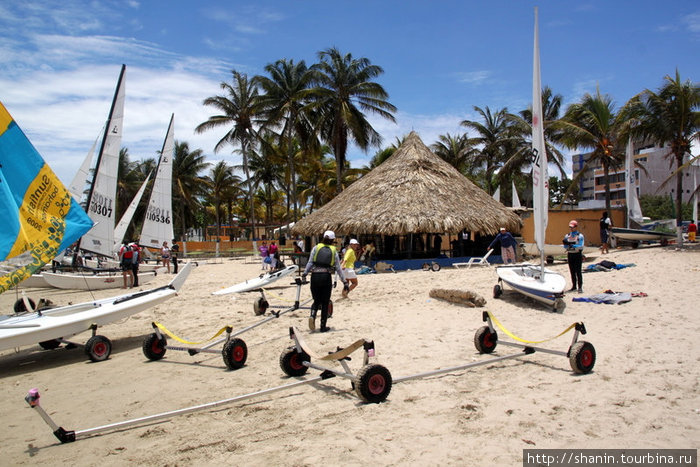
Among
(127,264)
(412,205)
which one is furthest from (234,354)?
(412,205)

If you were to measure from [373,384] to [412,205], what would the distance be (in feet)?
52.9

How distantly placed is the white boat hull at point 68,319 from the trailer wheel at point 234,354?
2.57m

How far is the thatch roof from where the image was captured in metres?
19.5

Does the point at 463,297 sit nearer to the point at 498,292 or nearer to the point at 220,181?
the point at 498,292

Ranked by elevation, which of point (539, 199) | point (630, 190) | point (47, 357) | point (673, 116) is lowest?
point (47, 357)

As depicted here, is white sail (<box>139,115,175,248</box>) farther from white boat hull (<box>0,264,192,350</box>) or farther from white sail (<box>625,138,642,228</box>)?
white sail (<box>625,138,642,228</box>)

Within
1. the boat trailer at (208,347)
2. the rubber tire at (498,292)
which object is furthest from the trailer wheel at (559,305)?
the boat trailer at (208,347)

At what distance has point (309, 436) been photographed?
3.93m

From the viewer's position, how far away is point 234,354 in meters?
6.11

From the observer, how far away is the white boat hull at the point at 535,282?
28.9ft

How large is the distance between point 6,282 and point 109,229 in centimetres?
935

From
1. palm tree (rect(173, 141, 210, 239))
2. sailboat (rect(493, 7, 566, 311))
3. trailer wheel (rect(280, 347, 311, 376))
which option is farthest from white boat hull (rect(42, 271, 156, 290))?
palm tree (rect(173, 141, 210, 239))

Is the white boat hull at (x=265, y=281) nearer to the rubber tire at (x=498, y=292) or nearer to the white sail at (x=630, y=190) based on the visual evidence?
the rubber tire at (x=498, y=292)

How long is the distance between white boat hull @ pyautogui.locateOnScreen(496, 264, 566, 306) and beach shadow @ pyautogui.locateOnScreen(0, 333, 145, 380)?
7.21 m
